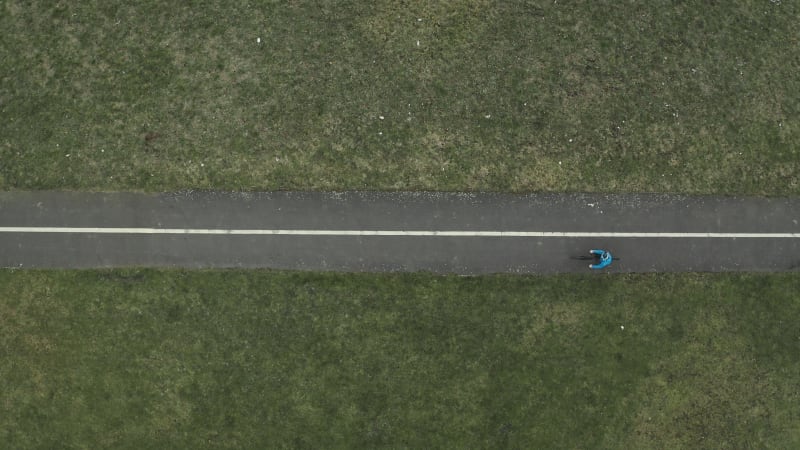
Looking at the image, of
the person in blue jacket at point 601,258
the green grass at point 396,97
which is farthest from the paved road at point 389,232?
the green grass at point 396,97

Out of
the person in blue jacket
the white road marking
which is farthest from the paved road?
the person in blue jacket

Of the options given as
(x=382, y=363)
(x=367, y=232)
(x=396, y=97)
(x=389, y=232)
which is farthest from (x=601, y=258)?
(x=396, y=97)

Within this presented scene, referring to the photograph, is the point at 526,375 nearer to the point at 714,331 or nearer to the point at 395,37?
the point at 714,331

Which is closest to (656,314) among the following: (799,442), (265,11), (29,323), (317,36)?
(799,442)

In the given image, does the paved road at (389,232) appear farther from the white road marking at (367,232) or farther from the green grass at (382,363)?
the green grass at (382,363)

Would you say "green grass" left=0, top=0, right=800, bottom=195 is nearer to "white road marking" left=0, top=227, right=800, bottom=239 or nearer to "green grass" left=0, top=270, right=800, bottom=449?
"white road marking" left=0, top=227, right=800, bottom=239
